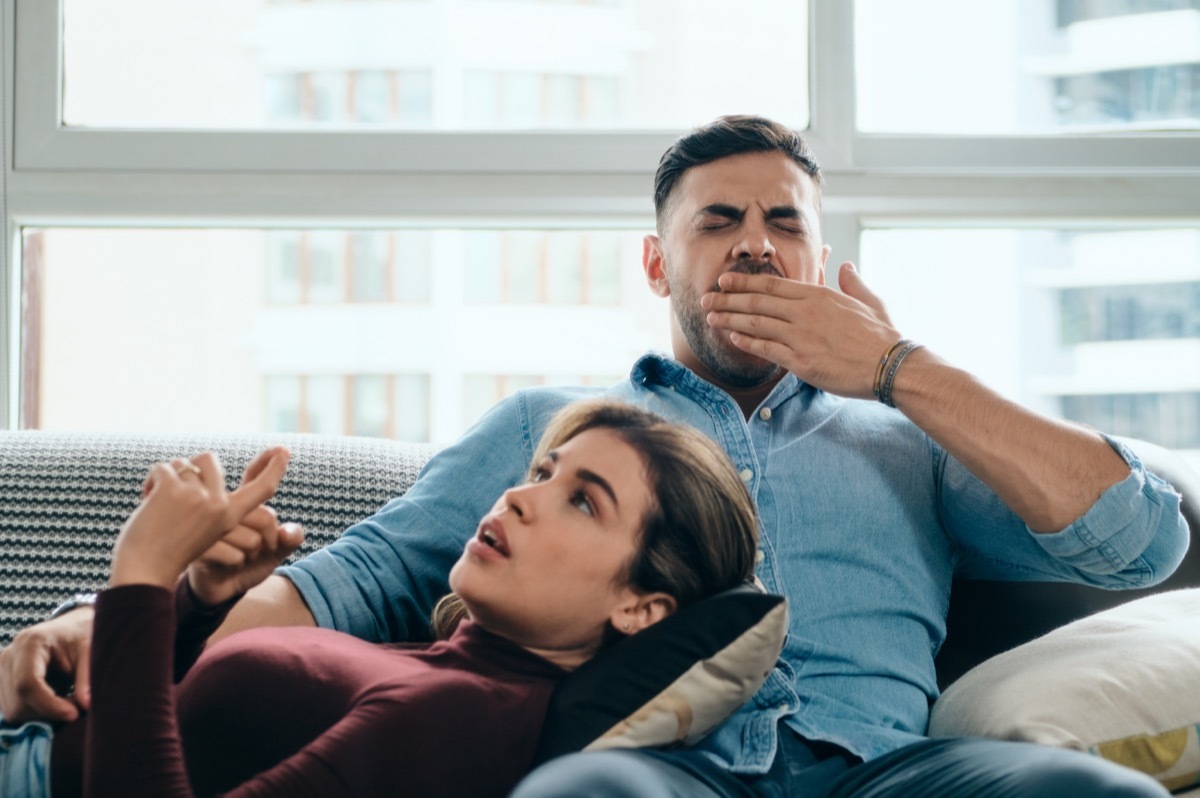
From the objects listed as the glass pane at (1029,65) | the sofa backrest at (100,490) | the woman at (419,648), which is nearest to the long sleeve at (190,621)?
the woman at (419,648)

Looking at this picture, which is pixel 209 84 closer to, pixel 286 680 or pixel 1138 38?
pixel 286 680

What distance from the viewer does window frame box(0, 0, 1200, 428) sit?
218 centimetres

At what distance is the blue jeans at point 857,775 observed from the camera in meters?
0.92

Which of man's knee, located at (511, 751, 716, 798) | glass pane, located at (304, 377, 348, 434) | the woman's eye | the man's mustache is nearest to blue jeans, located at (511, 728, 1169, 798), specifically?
man's knee, located at (511, 751, 716, 798)

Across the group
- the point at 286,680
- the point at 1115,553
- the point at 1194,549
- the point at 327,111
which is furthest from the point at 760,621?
the point at 327,111

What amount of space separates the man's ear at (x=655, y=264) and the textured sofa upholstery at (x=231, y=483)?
453 mm

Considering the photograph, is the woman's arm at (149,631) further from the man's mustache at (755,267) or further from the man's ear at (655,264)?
the man's ear at (655,264)

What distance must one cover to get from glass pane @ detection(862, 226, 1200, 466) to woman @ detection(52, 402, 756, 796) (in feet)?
4.30

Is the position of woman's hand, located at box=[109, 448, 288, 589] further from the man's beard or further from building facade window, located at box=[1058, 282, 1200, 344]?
building facade window, located at box=[1058, 282, 1200, 344]

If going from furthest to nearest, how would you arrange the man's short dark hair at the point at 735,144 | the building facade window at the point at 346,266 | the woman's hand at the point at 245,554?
Answer: the building facade window at the point at 346,266, the man's short dark hair at the point at 735,144, the woman's hand at the point at 245,554

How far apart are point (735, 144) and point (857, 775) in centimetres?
91

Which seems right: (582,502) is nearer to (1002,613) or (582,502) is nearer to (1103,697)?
(1103,697)

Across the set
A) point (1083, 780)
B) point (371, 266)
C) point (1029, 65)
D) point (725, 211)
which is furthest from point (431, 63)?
point (1083, 780)

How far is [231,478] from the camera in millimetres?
1600
